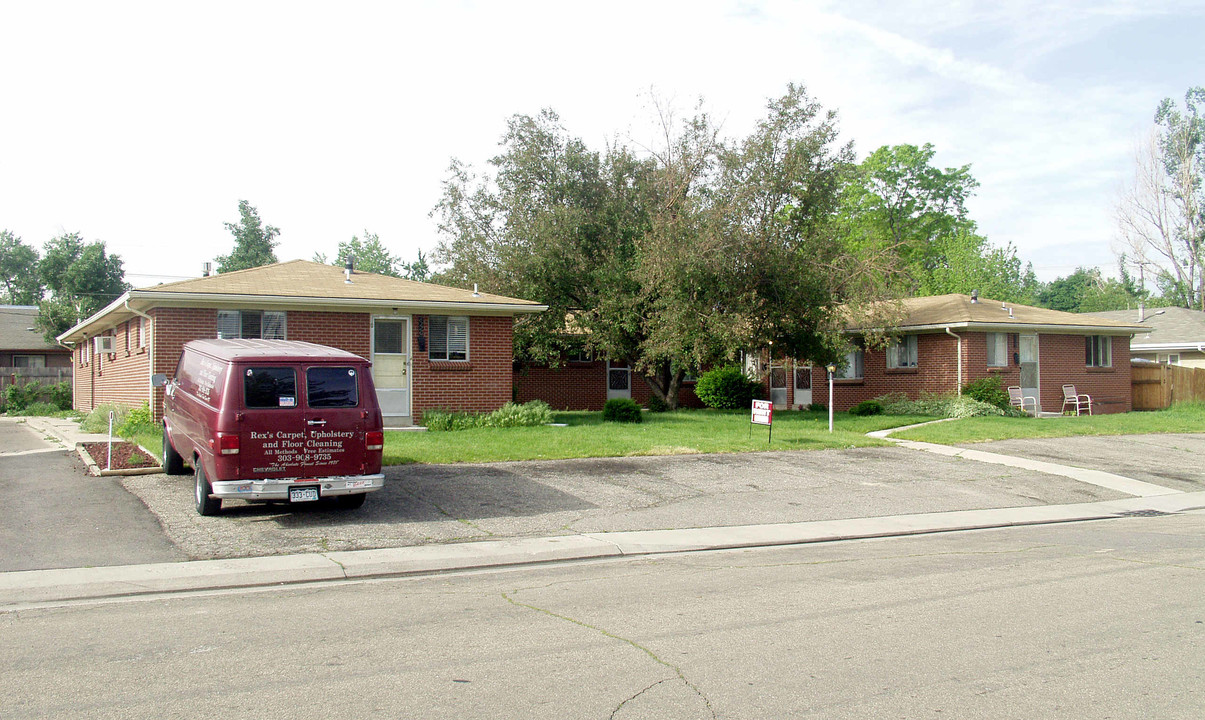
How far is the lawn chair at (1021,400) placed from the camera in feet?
86.8

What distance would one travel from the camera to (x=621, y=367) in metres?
31.3

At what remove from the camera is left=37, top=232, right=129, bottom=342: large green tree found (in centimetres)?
4595

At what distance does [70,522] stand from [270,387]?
110 inches

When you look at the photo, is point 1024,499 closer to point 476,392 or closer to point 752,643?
point 752,643

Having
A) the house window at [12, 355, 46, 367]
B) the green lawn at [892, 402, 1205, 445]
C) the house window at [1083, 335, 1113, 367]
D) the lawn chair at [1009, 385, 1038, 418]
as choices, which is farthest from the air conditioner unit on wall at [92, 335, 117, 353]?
the house window at [1083, 335, 1113, 367]

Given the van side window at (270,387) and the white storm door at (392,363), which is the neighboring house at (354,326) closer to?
the white storm door at (392,363)

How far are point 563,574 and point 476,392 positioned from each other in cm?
1305

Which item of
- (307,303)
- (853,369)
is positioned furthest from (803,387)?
(307,303)

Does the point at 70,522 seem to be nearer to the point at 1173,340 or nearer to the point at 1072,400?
the point at 1072,400

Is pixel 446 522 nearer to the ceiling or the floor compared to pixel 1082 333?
nearer to the floor

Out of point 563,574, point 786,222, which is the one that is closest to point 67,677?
point 563,574

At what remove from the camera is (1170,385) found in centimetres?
3014

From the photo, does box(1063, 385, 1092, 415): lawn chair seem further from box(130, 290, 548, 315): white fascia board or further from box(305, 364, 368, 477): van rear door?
box(305, 364, 368, 477): van rear door

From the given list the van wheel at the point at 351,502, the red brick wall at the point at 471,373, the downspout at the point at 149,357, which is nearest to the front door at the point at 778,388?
the red brick wall at the point at 471,373
